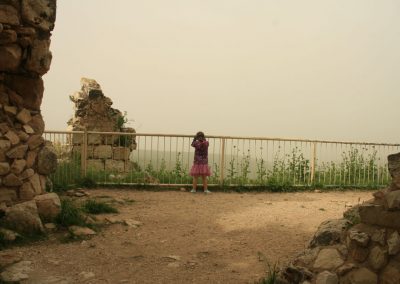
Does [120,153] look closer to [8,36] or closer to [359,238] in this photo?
[8,36]

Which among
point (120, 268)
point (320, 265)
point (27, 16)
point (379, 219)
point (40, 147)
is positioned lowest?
point (120, 268)

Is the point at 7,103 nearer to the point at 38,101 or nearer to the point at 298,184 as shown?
the point at 38,101

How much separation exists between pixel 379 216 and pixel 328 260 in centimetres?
59

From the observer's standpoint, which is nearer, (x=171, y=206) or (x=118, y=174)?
(x=171, y=206)

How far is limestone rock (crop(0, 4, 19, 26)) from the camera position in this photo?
5469mm

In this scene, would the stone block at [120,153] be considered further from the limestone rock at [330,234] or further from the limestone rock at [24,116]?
the limestone rock at [330,234]

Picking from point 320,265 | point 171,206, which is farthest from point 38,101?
point 320,265

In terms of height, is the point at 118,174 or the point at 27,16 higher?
the point at 27,16

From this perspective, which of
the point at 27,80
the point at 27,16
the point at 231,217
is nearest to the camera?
the point at 27,16

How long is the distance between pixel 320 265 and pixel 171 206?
4.82 metres

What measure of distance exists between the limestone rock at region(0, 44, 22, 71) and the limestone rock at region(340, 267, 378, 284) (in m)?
5.16

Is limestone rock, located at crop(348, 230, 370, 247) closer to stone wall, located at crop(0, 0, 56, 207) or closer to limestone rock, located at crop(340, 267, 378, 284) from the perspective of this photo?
limestone rock, located at crop(340, 267, 378, 284)

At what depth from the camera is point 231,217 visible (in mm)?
7105

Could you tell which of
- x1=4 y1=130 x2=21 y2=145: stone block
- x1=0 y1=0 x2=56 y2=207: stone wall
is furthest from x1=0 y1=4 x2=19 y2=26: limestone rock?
x1=4 y1=130 x2=21 y2=145: stone block
